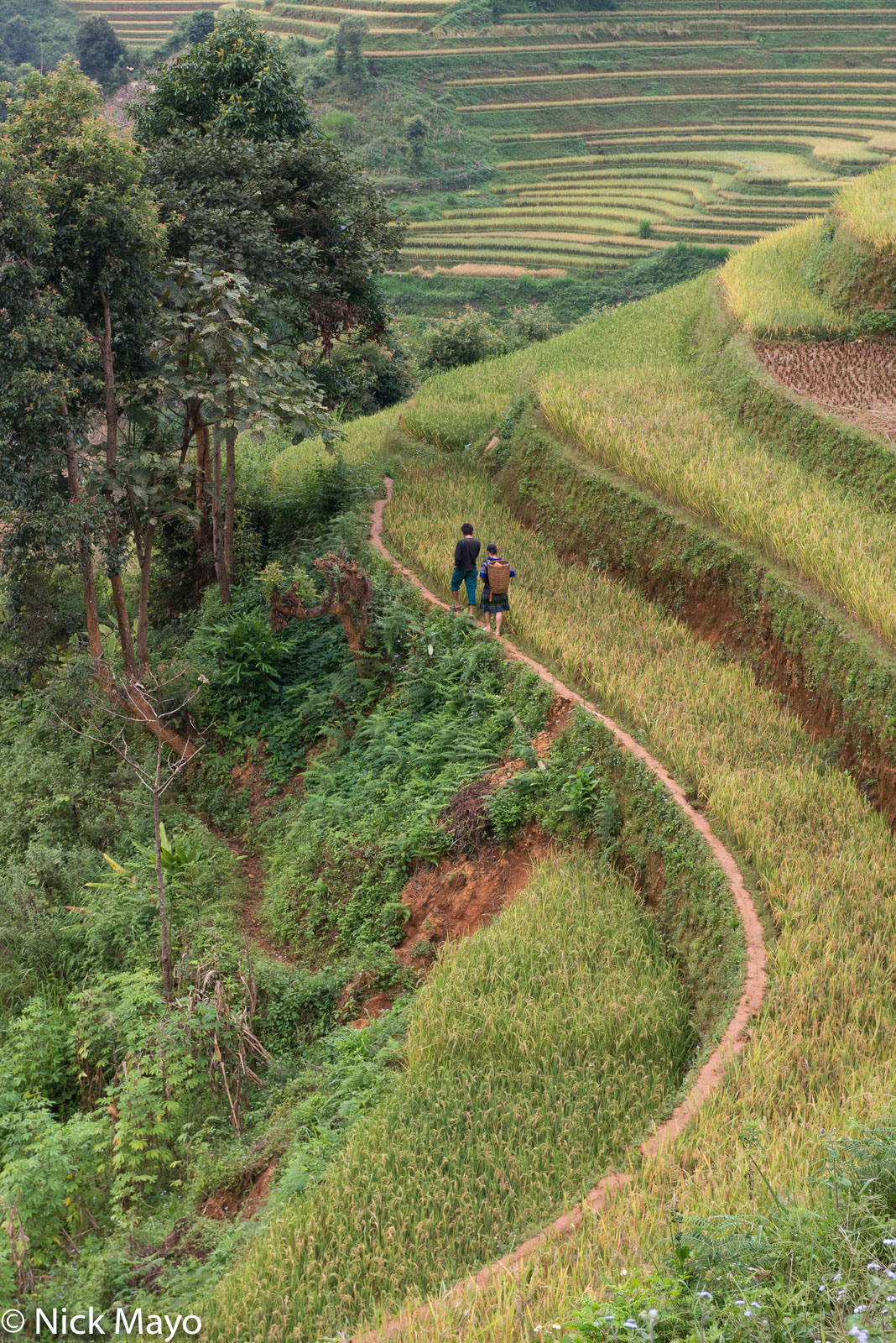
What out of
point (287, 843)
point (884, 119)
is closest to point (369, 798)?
point (287, 843)

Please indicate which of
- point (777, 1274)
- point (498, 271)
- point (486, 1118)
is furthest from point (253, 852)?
point (498, 271)

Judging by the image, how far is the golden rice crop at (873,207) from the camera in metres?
14.6

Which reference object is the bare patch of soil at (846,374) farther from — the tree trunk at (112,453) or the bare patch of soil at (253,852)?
the tree trunk at (112,453)

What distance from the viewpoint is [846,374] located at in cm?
1386

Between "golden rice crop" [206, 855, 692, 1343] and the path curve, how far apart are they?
167 millimetres

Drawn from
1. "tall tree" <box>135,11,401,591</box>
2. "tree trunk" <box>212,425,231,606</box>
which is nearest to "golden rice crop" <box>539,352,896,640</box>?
"tall tree" <box>135,11,401,591</box>

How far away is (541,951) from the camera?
673 centimetres

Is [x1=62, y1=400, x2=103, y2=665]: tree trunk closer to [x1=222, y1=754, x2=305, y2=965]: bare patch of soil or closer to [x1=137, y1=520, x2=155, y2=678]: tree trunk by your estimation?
[x1=137, y1=520, x2=155, y2=678]: tree trunk

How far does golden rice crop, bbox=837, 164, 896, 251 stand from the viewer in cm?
1463

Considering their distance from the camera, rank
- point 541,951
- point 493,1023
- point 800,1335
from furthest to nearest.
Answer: point 541,951, point 493,1023, point 800,1335

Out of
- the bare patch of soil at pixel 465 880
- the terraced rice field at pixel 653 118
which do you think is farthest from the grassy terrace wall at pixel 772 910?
the terraced rice field at pixel 653 118

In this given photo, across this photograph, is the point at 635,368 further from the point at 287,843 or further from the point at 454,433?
the point at 287,843

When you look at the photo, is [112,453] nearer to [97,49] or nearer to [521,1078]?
[521,1078]

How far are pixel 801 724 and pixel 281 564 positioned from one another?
7.85m
